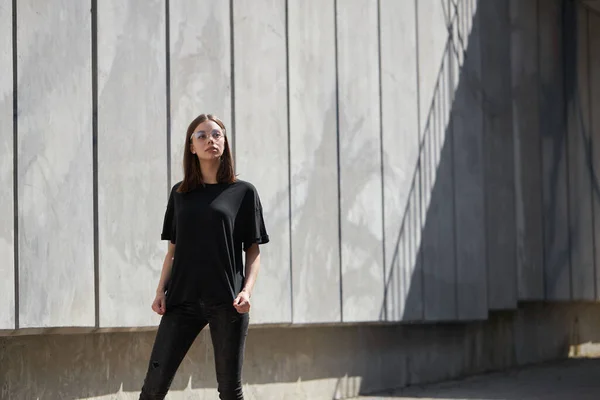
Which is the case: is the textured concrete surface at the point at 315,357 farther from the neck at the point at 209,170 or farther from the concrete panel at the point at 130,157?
the neck at the point at 209,170

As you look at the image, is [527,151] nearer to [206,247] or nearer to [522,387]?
[522,387]

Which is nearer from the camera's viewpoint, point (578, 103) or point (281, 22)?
point (281, 22)

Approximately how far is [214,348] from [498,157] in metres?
8.44

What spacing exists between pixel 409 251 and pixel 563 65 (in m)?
4.97

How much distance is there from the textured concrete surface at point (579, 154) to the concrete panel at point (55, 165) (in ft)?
30.2

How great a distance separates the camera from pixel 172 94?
8.08 meters

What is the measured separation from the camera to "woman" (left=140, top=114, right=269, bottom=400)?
5422 mm

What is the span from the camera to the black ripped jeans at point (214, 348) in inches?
213

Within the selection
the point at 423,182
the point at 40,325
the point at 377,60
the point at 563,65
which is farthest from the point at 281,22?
the point at 563,65

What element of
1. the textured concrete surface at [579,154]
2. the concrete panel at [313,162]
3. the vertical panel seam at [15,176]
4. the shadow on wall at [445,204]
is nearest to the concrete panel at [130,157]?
the vertical panel seam at [15,176]

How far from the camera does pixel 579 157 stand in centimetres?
1551

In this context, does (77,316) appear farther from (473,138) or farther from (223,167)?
(473,138)

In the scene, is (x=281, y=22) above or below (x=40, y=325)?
above

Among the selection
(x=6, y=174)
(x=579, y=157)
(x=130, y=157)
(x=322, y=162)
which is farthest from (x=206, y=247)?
(x=579, y=157)
